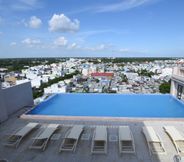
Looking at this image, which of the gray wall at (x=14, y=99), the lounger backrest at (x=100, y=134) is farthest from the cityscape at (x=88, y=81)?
A: the lounger backrest at (x=100, y=134)

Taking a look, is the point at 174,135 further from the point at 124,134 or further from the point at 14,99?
the point at 14,99

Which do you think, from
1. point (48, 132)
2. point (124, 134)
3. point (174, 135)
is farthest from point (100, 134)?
point (174, 135)

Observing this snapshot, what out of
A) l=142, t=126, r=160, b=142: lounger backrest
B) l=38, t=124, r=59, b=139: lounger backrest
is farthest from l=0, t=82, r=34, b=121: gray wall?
l=142, t=126, r=160, b=142: lounger backrest

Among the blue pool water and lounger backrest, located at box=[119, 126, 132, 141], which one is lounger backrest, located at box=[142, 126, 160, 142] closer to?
lounger backrest, located at box=[119, 126, 132, 141]

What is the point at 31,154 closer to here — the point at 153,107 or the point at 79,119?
the point at 79,119

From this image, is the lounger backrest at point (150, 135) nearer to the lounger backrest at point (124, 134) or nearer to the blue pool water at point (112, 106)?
the lounger backrest at point (124, 134)
